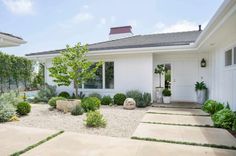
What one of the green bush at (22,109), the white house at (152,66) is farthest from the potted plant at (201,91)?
the green bush at (22,109)

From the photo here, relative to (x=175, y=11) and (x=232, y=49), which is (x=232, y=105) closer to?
(x=232, y=49)

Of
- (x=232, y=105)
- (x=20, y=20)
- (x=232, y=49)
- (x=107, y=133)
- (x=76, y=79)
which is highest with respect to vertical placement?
(x=20, y=20)

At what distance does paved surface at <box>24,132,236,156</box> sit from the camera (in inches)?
146

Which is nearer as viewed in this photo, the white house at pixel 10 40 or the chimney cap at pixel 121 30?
the white house at pixel 10 40

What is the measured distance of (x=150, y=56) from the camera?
10.1 metres

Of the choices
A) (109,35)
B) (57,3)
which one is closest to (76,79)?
(57,3)

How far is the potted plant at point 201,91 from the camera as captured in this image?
Answer: 986cm

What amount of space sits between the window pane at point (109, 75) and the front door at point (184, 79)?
3789 mm

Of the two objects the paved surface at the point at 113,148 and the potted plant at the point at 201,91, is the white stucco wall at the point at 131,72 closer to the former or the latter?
the potted plant at the point at 201,91

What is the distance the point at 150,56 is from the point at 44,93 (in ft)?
23.4

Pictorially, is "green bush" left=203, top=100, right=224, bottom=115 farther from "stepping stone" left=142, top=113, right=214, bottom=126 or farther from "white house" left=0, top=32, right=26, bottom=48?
"white house" left=0, top=32, right=26, bottom=48

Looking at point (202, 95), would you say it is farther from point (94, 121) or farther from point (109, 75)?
point (94, 121)

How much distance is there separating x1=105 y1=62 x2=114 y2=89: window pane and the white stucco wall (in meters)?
0.24

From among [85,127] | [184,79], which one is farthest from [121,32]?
[85,127]
